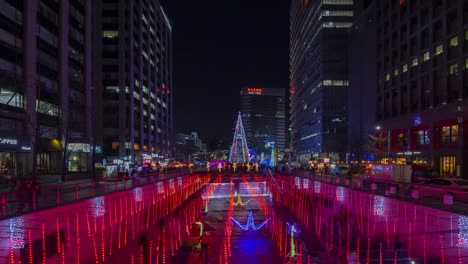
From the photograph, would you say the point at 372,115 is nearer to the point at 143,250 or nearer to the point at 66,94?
the point at 66,94

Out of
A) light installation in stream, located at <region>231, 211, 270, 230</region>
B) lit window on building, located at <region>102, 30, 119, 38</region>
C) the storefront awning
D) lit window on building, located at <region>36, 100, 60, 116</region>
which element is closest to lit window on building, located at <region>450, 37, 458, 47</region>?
light installation in stream, located at <region>231, 211, 270, 230</region>

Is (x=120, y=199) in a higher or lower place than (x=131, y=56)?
lower

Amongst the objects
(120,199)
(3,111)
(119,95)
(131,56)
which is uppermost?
(131,56)

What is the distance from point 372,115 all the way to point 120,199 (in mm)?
71853

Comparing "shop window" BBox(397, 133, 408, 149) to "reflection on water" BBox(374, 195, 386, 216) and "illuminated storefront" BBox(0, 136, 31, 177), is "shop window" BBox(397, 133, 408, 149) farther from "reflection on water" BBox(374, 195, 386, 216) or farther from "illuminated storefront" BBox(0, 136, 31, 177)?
"illuminated storefront" BBox(0, 136, 31, 177)

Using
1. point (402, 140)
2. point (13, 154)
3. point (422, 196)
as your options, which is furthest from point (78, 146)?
point (402, 140)

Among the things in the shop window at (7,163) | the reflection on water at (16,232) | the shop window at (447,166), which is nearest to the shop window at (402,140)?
the shop window at (447,166)

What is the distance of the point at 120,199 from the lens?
3027cm

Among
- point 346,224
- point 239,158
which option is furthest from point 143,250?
point 239,158

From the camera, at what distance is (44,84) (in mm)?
52031

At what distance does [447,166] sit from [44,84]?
50215 millimetres

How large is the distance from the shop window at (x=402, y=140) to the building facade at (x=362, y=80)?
1589 centimetres

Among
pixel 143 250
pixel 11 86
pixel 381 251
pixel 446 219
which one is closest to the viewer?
pixel 143 250

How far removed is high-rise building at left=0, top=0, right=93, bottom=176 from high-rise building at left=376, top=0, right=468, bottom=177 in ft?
138
